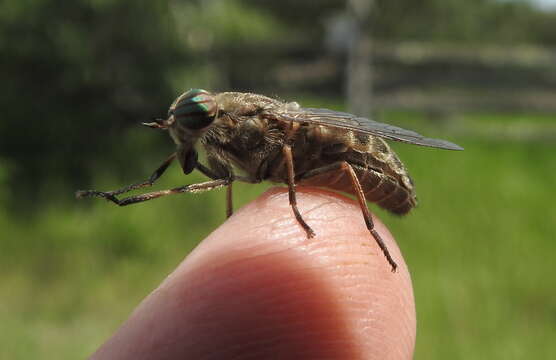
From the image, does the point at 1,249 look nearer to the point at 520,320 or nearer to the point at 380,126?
the point at 380,126

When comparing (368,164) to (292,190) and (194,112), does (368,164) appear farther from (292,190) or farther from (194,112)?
(194,112)

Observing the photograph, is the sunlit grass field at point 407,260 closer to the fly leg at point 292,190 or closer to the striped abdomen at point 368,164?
the striped abdomen at point 368,164

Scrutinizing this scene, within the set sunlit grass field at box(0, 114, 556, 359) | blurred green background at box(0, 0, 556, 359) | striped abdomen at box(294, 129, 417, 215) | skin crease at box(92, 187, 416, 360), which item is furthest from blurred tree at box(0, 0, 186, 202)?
skin crease at box(92, 187, 416, 360)

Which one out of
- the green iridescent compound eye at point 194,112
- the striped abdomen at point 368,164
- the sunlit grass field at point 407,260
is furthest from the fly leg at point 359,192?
the sunlit grass field at point 407,260

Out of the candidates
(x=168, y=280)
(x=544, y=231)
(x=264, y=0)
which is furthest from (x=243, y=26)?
(x=264, y=0)

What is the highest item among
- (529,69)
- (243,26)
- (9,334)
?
(243,26)

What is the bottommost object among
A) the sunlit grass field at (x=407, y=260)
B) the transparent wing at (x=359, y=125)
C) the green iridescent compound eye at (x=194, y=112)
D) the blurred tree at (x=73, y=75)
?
the sunlit grass field at (x=407, y=260)
